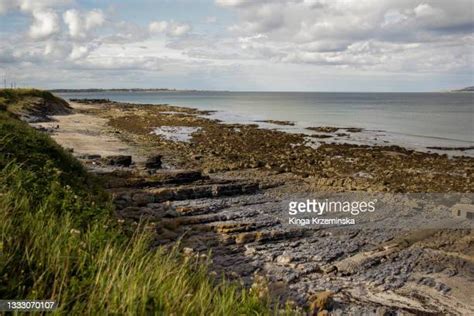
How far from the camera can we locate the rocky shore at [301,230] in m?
9.22

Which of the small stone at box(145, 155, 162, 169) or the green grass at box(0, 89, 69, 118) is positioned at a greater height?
the green grass at box(0, 89, 69, 118)

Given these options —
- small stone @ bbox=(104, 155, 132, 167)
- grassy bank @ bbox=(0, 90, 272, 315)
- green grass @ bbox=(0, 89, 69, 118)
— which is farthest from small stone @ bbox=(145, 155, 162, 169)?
green grass @ bbox=(0, 89, 69, 118)

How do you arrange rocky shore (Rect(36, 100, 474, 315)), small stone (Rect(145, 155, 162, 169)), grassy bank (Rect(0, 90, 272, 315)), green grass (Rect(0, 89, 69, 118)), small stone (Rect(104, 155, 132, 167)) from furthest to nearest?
green grass (Rect(0, 89, 69, 118)), small stone (Rect(145, 155, 162, 169)), small stone (Rect(104, 155, 132, 167)), rocky shore (Rect(36, 100, 474, 315)), grassy bank (Rect(0, 90, 272, 315))

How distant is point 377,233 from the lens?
43.0 feet

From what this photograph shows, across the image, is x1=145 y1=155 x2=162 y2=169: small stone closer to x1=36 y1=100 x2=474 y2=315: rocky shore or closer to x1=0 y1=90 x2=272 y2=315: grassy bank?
x1=36 y1=100 x2=474 y2=315: rocky shore

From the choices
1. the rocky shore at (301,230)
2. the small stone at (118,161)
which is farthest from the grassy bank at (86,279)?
the small stone at (118,161)

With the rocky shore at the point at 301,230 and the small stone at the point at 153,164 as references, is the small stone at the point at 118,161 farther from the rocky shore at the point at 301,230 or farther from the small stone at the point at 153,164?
the small stone at the point at 153,164

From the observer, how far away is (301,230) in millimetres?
12898

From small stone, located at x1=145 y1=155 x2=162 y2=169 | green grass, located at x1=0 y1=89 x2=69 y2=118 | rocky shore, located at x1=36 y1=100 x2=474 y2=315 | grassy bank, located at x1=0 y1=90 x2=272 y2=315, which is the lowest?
rocky shore, located at x1=36 y1=100 x2=474 y2=315

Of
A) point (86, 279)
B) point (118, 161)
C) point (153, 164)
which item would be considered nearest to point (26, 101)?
point (118, 161)

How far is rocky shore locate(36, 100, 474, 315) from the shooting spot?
9219 mm

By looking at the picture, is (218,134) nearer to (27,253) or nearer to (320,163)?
(320,163)

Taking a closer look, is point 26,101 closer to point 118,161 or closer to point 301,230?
point 118,161

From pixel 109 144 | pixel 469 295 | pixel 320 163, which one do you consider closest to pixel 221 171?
pixel 320 163
